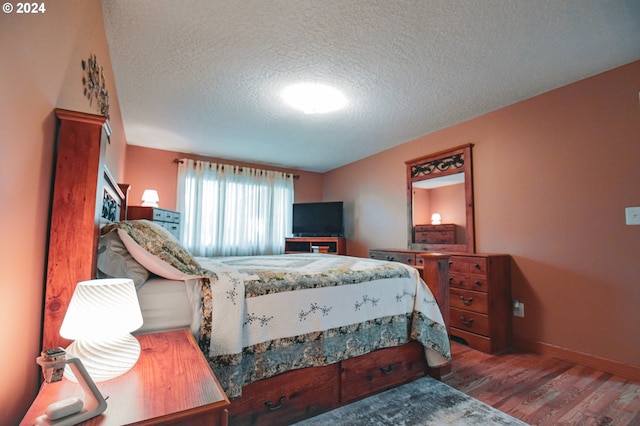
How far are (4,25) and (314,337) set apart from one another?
1.68 meters

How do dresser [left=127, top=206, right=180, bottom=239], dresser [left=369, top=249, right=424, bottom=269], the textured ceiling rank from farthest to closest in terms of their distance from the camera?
dresser [left=369, top=249, right=424, bottom=269]
dresser [left=127, top=206, right=180, bottom=239]
the textured ceiling

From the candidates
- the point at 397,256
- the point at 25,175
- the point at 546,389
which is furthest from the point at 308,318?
the point at 397,256

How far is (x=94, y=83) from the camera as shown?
171 cm

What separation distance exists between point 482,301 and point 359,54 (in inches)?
95.3

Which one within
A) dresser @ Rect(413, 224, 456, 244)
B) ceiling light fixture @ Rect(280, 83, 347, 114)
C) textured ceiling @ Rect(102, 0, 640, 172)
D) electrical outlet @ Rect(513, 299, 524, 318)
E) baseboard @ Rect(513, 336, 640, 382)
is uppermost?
textured ceiling @ Rect(102, 0, 640, 172)

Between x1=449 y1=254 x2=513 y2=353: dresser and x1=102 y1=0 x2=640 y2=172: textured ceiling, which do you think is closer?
x1=102 y1=0 x2=640 y2=172: textured ceiling

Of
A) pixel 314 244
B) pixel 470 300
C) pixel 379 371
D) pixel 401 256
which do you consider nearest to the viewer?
pixel 379 371

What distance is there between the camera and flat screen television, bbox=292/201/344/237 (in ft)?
16.5

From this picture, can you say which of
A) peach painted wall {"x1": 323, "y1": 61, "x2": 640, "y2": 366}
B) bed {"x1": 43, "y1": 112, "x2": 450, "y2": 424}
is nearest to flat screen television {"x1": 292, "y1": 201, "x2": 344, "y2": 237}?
peach painted wall {"x1": 323, "y1": 61, "x2": 640, "y2": 366}

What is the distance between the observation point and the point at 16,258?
2.76 ft

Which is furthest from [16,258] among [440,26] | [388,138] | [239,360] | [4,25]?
[388,138]

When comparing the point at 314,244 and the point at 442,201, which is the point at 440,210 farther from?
the point at 314,244

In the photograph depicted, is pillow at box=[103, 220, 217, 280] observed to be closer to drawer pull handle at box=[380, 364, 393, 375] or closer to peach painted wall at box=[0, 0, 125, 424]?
peach painted wall at box=[0, 0, 125, 424]

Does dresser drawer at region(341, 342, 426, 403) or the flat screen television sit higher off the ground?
the flat screen television
